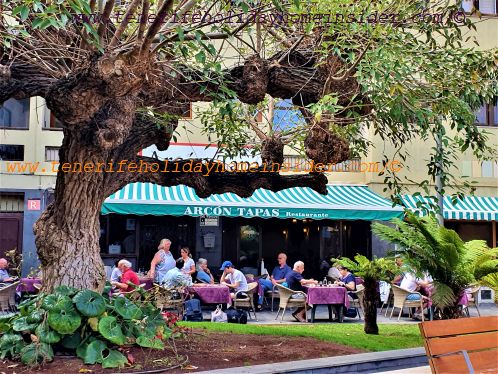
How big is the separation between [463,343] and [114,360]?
3738 millimetres

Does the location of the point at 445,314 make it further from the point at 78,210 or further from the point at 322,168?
the point at 78,210

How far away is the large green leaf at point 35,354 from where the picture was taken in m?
7.17

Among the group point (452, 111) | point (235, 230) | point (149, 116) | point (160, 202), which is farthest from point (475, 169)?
point (149, 116)

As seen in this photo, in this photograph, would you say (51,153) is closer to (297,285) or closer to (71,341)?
(297,285)

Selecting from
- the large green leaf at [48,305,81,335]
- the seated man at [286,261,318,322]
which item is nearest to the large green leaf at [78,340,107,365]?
the large green leaf at [48,305,81,335]

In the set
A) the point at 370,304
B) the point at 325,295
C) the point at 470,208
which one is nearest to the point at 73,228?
the point at 370,304

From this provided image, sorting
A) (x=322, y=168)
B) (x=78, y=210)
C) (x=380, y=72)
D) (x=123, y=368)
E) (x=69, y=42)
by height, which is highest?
(x=69, y=42)

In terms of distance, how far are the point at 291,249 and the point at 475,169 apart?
6377 mm

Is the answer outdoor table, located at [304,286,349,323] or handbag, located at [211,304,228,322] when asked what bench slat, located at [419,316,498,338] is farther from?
outdoor table, located at [304,286,349,323]

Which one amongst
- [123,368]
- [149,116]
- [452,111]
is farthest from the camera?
[149,116]

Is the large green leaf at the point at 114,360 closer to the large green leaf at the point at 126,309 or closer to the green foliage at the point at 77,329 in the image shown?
the green foliage at the point at 77,329

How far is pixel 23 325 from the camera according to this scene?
7.62m

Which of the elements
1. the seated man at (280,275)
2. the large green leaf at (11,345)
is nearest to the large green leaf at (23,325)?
the large green leaf at (11,345)

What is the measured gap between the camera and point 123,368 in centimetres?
723
